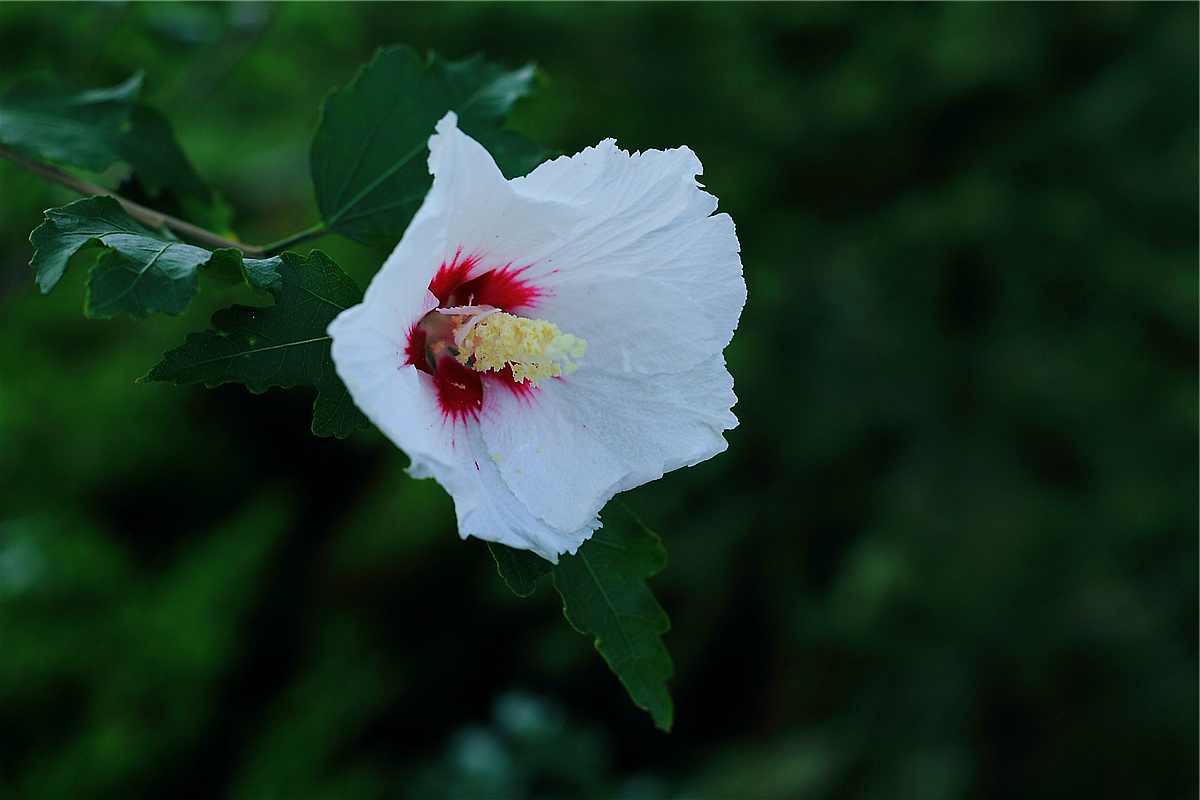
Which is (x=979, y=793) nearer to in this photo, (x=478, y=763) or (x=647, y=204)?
(x=478, y=763)

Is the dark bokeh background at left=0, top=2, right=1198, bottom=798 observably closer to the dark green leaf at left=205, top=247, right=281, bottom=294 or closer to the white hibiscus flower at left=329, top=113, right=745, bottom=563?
the white hibiscus flower at left=329, top=113, right=745, bottom=563

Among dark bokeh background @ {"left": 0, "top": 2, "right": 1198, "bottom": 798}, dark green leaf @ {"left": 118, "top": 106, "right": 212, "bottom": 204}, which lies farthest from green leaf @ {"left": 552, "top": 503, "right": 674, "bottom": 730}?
dark bokeh background @ {"left": 0, "top": 2, "right": 1198, "bottom": 798}

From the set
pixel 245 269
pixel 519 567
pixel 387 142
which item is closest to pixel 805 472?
pixel 387 142

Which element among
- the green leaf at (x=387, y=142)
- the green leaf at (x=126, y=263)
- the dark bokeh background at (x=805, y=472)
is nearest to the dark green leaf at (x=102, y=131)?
the green leaf at (x=387, y=142)

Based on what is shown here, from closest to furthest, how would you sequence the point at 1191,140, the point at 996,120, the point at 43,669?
1. the point at 43,669
2. the point at 1191,140
3. the point at 996,120

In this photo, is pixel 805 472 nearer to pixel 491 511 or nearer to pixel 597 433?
pixel 597 433

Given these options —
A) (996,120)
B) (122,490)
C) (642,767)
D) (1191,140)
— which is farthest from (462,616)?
(1191,140)
